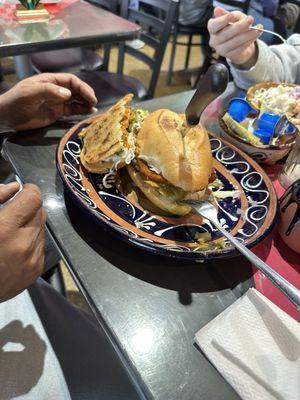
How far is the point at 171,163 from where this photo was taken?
0.82 meters

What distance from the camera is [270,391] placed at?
54 centimetres

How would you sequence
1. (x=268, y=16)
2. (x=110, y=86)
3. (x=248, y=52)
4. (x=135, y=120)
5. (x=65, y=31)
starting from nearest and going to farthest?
(x=135, y=120), (x=248, y=52), (x=65, y=31), (x=110, y=86), (x=268, y=16)

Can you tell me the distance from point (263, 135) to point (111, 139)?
0.53m

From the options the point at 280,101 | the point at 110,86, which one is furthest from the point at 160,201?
the point at 110,86

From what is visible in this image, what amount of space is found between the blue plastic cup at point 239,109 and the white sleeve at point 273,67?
34 cm

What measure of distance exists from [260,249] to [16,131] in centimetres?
83

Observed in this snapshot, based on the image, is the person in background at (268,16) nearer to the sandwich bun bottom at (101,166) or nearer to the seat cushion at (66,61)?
the seat cushion at (66,61)

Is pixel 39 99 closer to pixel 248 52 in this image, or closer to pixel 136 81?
pixel 248 52

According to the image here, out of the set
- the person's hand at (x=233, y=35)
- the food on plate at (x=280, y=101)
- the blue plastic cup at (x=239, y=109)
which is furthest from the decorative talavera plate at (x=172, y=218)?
the person's hand at (x=233, y=35)

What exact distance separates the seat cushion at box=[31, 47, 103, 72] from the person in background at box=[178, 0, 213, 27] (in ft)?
5.25

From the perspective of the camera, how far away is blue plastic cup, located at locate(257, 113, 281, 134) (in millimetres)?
1109

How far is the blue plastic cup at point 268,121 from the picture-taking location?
43.7 inches

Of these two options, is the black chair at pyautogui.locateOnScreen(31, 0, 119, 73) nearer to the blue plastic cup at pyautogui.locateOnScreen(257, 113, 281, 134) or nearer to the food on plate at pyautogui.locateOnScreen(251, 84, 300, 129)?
the food on plate at pyautogui.locateOnScreen(251, 84, 300, 129)

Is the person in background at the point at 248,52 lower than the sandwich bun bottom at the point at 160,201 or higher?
higher
